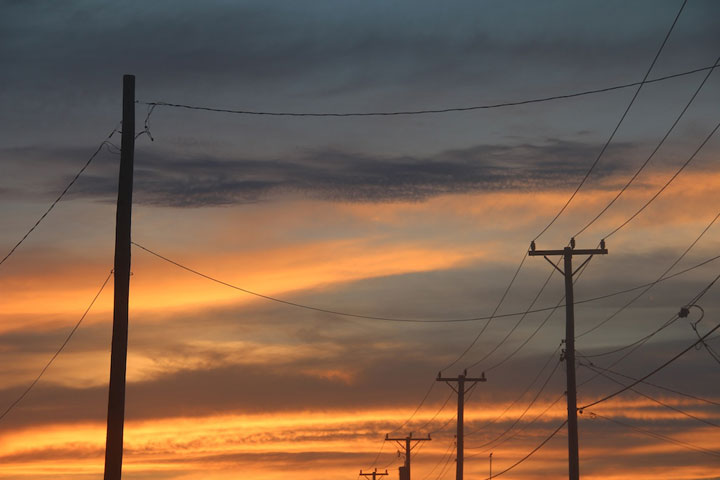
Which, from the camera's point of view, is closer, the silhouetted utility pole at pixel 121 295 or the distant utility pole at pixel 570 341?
the silhouetted utility pole at pixel 121 295

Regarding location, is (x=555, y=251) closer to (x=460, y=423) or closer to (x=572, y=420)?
(x=572, y=420)

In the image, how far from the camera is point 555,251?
41.9m

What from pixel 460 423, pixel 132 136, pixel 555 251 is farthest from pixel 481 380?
pixel 132 136

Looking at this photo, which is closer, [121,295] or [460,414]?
[121,295]

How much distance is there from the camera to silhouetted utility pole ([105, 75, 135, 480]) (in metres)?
22.1

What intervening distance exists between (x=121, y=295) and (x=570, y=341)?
70.4ft

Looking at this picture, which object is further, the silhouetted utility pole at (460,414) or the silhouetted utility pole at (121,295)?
the silhouetted utility pole at (460,414)

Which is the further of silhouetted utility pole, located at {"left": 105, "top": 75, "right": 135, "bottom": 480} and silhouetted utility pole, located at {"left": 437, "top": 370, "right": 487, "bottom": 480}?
silhouetted utility pole, located at {"left": 437, "top": 370, "right": 487, "bottom": 480}

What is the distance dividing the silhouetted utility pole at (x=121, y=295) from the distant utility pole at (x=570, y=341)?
69.1ft

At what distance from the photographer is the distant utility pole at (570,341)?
4000 cm

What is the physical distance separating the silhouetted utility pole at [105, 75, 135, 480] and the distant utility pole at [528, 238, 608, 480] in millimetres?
21075

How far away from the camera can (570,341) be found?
40.8m

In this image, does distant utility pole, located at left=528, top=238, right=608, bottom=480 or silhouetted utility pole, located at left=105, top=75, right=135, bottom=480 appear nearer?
silhouetted utility pole, located at left=105, top=75, right=135, bottom=480

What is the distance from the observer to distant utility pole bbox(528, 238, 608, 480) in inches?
1575
